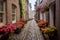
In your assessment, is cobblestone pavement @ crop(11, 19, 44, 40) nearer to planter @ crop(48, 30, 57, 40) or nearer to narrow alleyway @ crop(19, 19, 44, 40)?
narrow alleyway @ crop(19, 19, 44, 40)

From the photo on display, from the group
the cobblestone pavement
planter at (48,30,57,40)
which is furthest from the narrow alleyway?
planter at (48,30,57,40)

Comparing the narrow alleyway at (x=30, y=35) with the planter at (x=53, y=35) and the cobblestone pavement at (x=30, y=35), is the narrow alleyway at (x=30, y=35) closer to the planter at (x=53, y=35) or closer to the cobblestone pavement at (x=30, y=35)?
the cobblestone pavement at (x=30, y=35)

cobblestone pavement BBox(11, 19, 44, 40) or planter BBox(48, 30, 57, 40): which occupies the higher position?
planter BBox(48, 30, 57, 40)

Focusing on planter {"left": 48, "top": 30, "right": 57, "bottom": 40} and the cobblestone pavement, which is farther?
the cobblestone pavement

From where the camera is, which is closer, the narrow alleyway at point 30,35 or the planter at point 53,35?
the planter at point 53,35

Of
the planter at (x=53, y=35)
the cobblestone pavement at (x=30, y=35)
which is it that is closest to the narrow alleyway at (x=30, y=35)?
the cobblestone pavement at (x=30, y=35)

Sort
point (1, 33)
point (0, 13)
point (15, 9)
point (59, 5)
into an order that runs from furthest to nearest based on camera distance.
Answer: point (15, 9), point (0, 13), point (59, 5), point (1, 33)

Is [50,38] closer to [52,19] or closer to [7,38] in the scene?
[7,38]

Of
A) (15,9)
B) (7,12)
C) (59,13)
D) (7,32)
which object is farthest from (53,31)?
(15,9)

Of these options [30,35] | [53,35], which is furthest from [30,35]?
[53,35]

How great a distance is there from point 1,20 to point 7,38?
2.10 metres

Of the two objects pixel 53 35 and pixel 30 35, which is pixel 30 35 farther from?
pixel 53 35

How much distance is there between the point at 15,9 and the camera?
13523mm

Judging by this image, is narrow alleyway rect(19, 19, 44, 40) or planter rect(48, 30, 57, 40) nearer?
planter rect(48, 30, 57, 40)
